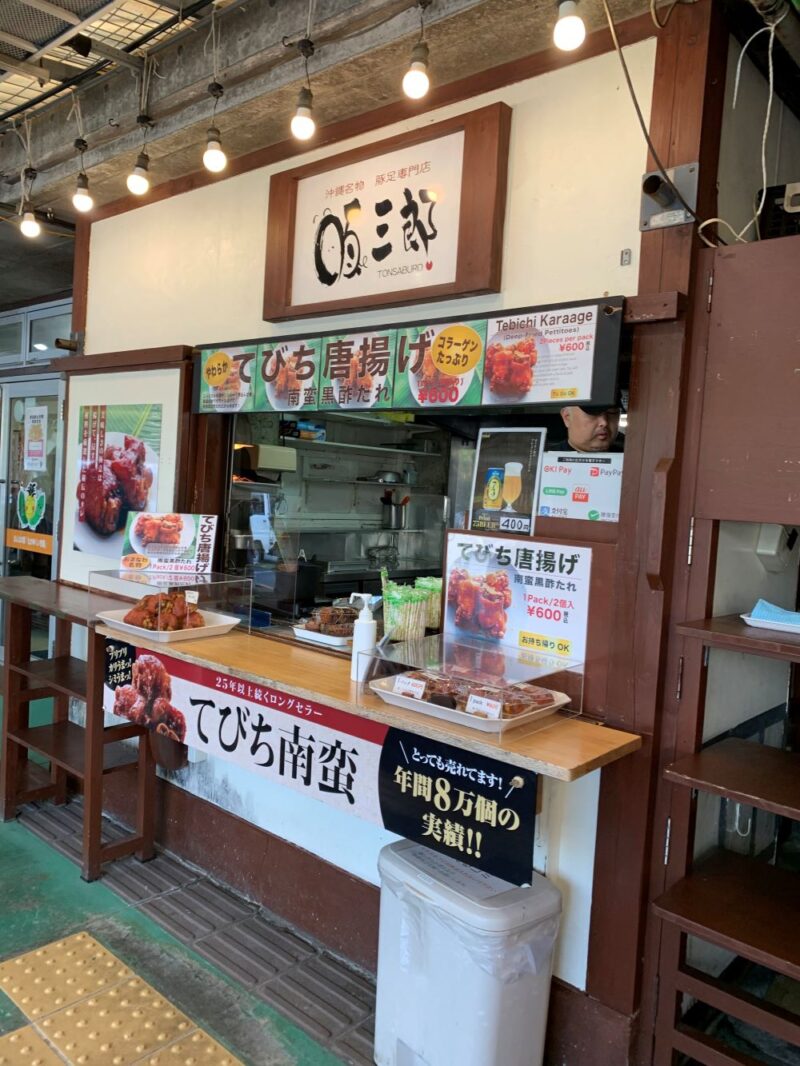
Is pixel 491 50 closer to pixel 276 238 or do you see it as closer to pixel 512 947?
pixel 276 238

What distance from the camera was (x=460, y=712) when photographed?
1.98 meters

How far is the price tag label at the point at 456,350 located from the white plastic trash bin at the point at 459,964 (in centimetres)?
156

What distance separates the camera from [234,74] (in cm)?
278

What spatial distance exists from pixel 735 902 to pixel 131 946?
7.09 feet

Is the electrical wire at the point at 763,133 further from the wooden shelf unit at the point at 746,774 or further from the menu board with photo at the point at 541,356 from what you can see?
the wooden shelf unit at the point at 746,774

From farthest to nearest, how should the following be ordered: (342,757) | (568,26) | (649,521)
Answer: (342,757) → (649,521) → (568,26)

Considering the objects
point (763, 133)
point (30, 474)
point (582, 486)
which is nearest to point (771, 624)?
point (582, 486)

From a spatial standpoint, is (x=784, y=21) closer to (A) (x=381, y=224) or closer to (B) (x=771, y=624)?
(A) (x=381, y=224)

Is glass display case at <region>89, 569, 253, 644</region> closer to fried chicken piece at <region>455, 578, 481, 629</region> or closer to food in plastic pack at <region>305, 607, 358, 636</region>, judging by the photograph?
food in plastic pack at <region>305, 607, 358, 636</region>

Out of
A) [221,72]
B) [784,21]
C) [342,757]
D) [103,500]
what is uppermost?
[221,72]

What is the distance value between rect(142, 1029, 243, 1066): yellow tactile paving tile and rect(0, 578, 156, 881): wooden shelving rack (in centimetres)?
113

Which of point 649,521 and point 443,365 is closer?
point 649,521

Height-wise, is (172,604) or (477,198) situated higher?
(477,198)

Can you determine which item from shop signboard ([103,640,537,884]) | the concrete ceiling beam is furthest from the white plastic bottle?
the concrete ceiling beam
